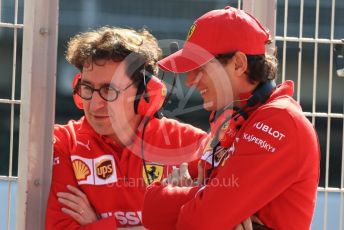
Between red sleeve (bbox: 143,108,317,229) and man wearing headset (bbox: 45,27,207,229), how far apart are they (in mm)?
697

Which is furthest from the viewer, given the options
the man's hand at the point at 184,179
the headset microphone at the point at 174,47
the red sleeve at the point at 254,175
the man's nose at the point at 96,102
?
the man's nose at the point at 96,102

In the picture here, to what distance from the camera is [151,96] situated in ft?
10.0

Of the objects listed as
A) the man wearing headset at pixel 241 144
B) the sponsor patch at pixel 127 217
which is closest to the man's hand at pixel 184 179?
the man wearing headset at pixel 241 144

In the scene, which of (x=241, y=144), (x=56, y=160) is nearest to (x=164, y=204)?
(x=241, y=144)

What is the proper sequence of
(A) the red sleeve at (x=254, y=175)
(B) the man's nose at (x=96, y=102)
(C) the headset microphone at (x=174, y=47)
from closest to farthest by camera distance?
(A) the red sleeve at (x=254, y=175), (C) the headset microphone at (x=174, y=47), (B) the man's nose at (x=96, y=102)

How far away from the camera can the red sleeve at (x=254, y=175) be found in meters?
2.27

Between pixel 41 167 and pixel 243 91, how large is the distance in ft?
3.21

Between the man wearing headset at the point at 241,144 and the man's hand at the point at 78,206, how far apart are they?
0.50m

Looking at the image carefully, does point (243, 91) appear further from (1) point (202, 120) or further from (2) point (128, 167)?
(1) point (202, 120)

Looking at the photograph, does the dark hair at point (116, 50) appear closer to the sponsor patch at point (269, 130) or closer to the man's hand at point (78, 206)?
the man's hand at point (78, 206)

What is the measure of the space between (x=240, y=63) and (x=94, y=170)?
879mm

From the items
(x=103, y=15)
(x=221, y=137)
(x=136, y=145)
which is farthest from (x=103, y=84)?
(x=103, y=15)

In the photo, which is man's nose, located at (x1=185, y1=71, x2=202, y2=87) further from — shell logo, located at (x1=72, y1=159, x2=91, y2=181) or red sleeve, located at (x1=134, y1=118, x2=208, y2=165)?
shell logo, located at (x1=72, y1=159, x2=91, y2=181)

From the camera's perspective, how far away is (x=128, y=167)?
3.06 meters
